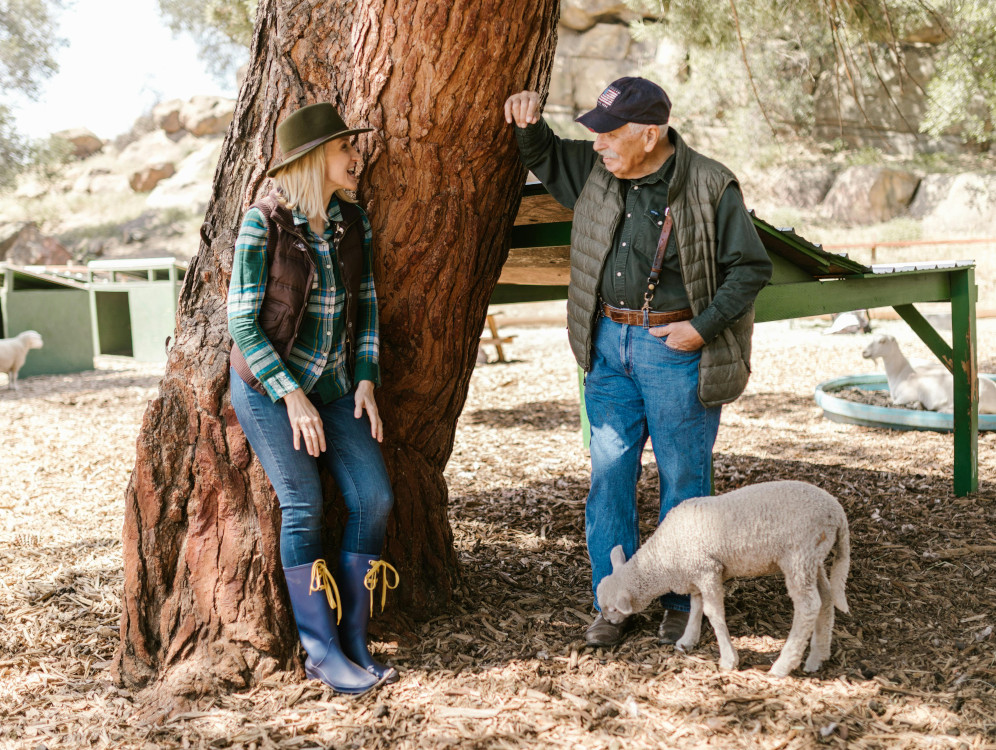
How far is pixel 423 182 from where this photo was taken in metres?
3.02

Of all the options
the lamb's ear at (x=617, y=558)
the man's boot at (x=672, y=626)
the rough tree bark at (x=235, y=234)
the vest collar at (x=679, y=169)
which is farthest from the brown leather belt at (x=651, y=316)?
the man's boot at (x=672, y=626)

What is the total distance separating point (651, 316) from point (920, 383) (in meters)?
5.00

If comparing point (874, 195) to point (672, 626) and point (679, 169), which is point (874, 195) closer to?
point (679, 169)

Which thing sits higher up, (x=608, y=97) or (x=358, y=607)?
(x=608, y=97)

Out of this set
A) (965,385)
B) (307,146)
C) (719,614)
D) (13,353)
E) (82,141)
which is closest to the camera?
(307,146)

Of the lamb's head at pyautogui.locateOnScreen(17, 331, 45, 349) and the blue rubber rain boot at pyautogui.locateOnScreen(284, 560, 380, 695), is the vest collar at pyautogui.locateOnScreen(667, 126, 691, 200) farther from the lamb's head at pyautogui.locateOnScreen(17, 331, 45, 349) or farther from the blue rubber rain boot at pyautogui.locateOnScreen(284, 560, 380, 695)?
the lamb's head at pyautogui.locateOnScreen(17, 331, 45, 349)

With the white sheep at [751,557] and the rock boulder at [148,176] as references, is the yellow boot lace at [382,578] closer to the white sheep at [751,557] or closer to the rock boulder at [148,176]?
the white sheep at [751,557]

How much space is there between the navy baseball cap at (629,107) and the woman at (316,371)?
83 centimetres

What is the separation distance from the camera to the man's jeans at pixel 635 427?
3.06 meters

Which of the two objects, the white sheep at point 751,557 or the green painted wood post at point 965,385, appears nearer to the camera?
the white sheep at point 751,557

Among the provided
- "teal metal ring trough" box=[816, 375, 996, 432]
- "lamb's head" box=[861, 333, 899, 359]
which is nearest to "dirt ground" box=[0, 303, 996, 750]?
"teal metal ring trough" box=[816, 375, 996, 432]

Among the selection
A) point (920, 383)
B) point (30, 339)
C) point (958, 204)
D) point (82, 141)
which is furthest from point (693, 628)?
point (82, 141)

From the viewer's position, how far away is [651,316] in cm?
304

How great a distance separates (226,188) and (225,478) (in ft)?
3.38
